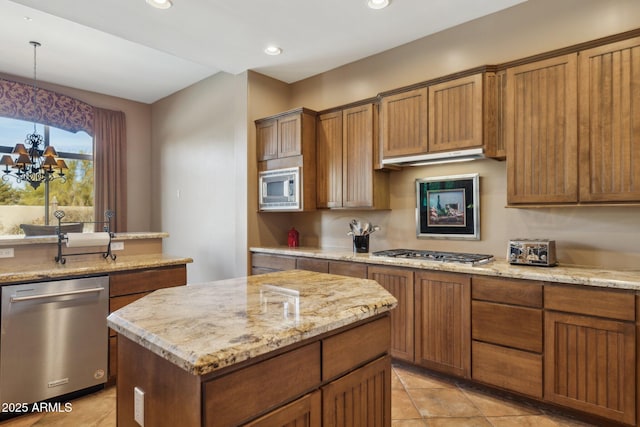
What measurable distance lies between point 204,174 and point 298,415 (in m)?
4.22

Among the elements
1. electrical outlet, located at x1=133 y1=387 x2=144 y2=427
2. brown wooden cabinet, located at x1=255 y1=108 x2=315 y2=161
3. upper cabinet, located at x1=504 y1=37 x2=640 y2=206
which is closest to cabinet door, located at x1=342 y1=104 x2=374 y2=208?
brown wooden cabinet, located at x1=255 y1=108 x2=315 y2=161

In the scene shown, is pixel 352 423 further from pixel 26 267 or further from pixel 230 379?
pixel 26 267

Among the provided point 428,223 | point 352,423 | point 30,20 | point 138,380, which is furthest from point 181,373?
point 30,20

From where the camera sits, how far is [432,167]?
337 cm

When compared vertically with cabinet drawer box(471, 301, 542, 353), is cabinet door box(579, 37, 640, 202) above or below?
above

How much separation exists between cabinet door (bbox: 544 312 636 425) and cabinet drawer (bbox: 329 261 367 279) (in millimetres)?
1379

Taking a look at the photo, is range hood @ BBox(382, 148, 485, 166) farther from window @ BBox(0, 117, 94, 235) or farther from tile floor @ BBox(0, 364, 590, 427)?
window @ BBox(0, 117, 94, 235)

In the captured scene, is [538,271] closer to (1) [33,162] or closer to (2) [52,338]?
(2) [52,338]

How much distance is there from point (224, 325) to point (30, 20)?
4.05 meters

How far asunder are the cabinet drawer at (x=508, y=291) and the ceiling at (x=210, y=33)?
215 cm

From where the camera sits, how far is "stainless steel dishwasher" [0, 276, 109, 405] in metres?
2.25

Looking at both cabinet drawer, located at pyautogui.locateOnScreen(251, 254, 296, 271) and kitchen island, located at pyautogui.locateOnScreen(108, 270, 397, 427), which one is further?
cabinet drawer, located at pyautogui.locateOnScreen(251, 254, 296, 271)

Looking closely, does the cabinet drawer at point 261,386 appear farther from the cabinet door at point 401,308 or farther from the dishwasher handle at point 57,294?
the dishwasher handle at point 57,294

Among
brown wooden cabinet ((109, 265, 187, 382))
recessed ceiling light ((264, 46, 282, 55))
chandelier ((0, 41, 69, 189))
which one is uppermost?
recessed ceiling light ((264, 46, 282, 55))
